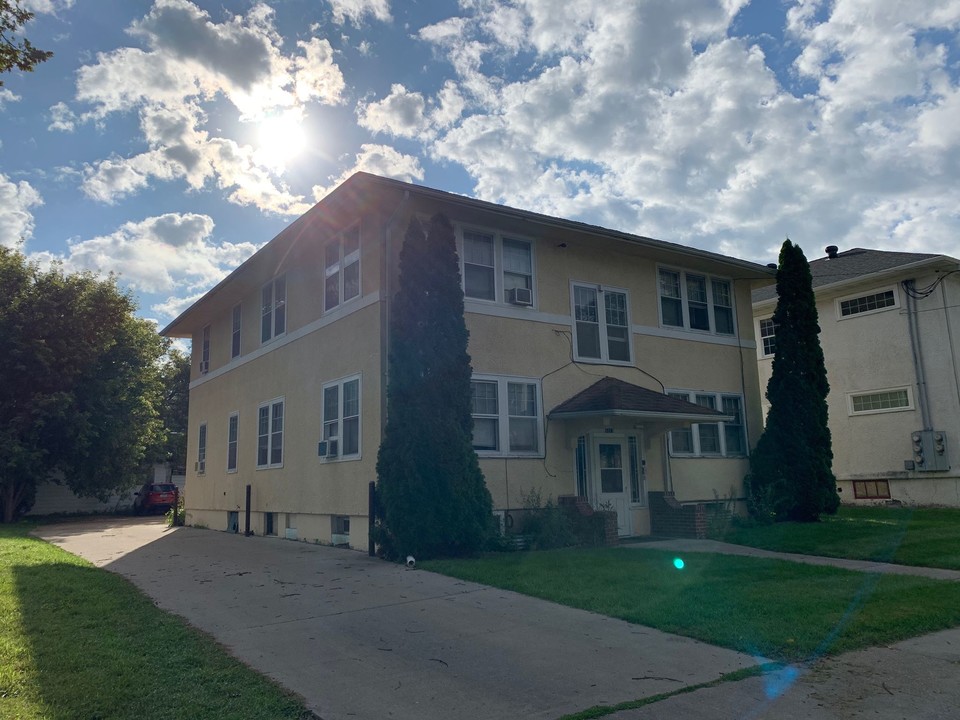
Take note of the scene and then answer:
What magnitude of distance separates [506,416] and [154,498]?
23.6 metres

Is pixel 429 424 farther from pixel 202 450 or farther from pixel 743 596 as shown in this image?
pixel 202 450

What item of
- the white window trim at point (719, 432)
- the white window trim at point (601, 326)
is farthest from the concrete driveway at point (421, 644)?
the white window trim at point (719, 432)

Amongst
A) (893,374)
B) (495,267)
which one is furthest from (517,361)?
(893,374)

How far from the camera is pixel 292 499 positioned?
1559 centimetres

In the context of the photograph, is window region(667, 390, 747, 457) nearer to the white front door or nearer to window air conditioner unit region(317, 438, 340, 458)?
the white front door

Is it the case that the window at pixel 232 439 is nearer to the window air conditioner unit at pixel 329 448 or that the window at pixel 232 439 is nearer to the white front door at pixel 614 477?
the window air conditioner unit at pixel 329 448

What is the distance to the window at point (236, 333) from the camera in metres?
19.7

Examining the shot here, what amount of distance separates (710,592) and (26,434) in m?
23.1

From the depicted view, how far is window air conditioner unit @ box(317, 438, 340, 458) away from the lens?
1391 cm

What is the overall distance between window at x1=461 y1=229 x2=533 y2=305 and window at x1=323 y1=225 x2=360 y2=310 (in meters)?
2.07

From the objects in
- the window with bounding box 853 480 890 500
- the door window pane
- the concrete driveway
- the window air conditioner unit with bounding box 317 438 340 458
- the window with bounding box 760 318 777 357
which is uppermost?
the window with bounding box 760 318 777 357

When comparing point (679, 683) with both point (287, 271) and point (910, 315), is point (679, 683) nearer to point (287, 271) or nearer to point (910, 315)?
point (287, 271)

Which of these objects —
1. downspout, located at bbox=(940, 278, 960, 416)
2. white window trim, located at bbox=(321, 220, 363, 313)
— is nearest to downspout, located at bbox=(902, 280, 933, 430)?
downspout, located at bbox=(940, 278, 960, 416)

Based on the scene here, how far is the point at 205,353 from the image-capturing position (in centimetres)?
2242
